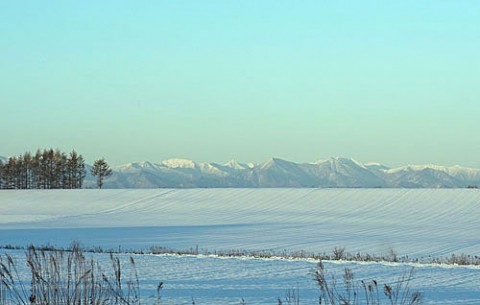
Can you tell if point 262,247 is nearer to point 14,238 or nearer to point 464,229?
point 14,238

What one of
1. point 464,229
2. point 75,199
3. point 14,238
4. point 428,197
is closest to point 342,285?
point 14,238

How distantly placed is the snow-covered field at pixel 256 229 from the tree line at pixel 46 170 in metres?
28.0

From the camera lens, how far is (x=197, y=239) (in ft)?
123

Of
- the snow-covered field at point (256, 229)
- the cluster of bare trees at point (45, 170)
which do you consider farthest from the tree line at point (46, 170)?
the snow-covered field at point (256, 229)

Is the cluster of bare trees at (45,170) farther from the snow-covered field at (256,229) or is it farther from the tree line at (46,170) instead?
the snow-covered field at (256,229)

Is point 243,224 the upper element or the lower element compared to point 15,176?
lower

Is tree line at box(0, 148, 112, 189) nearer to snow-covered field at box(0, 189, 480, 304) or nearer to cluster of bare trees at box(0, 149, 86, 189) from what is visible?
cluster of bare trees at box(0, 149, 86, 189)

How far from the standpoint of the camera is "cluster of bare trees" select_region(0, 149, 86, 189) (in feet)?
360

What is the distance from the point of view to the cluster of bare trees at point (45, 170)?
110 meters

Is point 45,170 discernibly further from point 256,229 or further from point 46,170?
point 256,229

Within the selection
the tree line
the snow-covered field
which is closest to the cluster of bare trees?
the tree line

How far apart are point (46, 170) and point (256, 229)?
236 ft

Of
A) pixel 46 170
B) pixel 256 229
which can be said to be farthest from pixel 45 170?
pixel 256 229

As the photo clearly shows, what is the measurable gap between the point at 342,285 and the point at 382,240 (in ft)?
74.2
